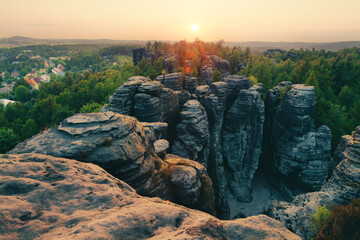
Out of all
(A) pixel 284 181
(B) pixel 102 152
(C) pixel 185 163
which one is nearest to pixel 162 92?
(C) pixel 185 163

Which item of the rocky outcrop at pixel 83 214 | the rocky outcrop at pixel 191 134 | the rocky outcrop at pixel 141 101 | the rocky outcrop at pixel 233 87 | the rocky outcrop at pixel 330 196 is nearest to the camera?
the rocky outcrop at pixel 83 214

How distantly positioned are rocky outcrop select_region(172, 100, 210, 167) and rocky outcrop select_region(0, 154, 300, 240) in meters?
19.9

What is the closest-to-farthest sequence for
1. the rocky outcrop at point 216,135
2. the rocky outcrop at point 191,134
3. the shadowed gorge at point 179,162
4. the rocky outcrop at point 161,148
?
the shadowed gorge at point 179,162
the rocky outcrop at point 161,148
the rocky outcrop at point 191,134
the rocky outcrop at point 216,135

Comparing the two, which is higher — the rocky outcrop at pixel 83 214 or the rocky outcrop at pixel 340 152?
the rocky outcrop at pixel 83 214

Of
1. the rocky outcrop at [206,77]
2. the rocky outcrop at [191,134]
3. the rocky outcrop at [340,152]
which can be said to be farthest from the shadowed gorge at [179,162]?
the rocky outcrop at [206,77]

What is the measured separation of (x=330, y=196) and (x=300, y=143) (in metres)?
17.1

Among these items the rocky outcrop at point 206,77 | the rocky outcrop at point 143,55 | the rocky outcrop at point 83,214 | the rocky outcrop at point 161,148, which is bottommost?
the rocky outcrop at point 161,148

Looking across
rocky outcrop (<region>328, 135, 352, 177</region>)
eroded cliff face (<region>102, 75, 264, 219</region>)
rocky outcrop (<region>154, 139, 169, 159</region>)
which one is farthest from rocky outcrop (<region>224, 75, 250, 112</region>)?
rocky outcrop (<region>154, 139, 169, 159</region>)

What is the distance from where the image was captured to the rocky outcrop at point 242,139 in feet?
124

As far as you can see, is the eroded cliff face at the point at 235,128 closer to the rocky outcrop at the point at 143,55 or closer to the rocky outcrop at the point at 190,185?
the rocky outcrop at the point at 190,185

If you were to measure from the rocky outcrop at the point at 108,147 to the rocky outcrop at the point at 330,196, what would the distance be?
11753 mm

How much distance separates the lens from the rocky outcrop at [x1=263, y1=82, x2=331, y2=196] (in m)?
32.5

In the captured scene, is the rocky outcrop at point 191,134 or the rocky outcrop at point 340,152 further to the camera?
the rocky outcrop at point 340,152

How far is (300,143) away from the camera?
3397cm
